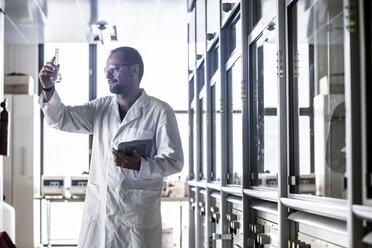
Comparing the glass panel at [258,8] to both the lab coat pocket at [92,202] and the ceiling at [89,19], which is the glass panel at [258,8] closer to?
the lab coat pocket at [92,202]

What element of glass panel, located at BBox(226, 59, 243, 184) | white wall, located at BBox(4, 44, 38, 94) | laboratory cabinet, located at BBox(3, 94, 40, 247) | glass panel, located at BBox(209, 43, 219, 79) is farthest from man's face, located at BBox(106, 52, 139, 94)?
white wall, located at BBox(4, 44, 38, 94)

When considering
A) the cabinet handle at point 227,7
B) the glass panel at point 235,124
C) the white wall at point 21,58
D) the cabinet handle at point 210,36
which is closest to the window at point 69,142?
the white wall at point 21,58

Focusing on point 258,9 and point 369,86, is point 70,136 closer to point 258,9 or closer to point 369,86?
point 258,9

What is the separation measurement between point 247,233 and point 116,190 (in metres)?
0.63

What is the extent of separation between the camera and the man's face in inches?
112

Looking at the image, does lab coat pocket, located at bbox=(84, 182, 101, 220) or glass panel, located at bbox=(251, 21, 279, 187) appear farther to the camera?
lab coat pocket, located at bbox=(84, 182, 101, 220)

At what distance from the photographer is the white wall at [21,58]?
8266 mm

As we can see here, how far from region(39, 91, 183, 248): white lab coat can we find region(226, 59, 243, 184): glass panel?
16.6 inches

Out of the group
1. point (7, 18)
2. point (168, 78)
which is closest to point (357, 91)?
point (7, 18)

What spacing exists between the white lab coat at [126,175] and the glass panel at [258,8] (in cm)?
58

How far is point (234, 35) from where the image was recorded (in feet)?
10.8

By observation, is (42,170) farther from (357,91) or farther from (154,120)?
(357,91)

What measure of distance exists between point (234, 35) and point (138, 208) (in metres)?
1.17

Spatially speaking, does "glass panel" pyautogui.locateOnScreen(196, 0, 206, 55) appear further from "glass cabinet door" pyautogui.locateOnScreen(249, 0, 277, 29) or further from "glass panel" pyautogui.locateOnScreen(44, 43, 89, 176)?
"glass panel" pyautogui.locateOnScreen(44, 43, 89, 176)
